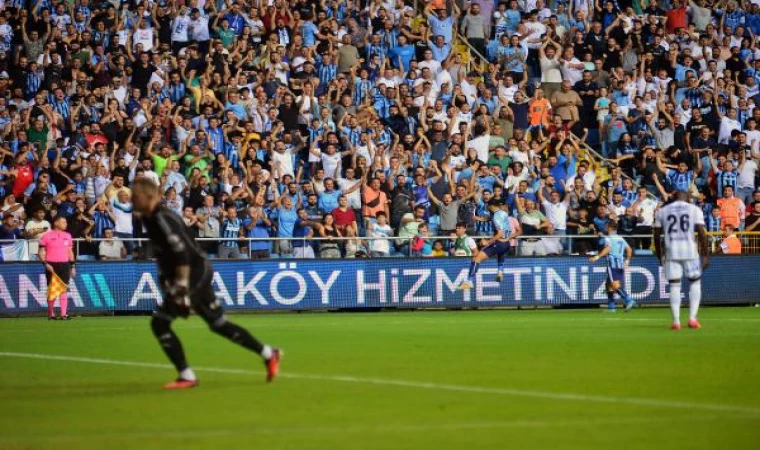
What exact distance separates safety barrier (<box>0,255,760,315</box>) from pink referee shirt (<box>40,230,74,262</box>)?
146 centimetres

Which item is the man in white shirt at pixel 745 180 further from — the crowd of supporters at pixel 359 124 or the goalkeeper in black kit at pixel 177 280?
the goalkeeper in black kit at pixel 177 280

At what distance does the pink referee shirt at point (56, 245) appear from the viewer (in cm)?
2708

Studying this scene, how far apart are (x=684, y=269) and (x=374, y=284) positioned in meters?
10.1

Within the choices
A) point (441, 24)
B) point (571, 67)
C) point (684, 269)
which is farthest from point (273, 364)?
point (571, 67)

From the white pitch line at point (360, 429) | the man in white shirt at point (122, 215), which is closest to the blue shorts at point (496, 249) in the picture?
the man in white shirt at point (122, 215)

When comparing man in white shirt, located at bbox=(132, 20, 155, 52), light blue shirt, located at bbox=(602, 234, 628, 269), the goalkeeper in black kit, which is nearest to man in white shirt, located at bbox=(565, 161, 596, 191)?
light blue shirt, located at bbox=(602, 234, 628, 269)

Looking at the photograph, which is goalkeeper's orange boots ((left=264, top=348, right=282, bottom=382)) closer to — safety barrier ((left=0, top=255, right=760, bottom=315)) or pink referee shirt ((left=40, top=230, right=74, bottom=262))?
pink referee shirt ((left=40, top=230, right=74, bottom=262))

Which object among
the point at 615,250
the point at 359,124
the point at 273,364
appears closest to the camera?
the point at 273,364

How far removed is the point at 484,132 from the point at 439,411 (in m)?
21.2

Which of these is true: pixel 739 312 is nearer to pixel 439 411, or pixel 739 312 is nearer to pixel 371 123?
pixel 371 123

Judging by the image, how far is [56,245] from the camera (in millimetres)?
27156

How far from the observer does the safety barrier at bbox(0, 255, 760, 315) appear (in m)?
28.8

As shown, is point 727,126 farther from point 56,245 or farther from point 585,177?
point 56,245

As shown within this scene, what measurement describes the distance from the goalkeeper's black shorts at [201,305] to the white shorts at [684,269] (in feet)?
32.1
